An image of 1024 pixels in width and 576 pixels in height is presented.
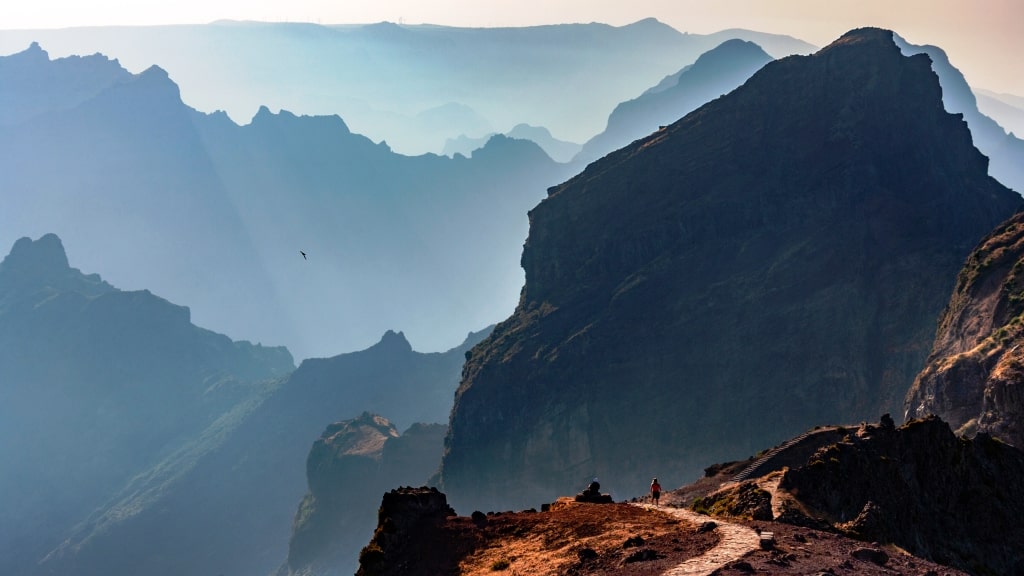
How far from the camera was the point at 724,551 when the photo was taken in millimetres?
33688

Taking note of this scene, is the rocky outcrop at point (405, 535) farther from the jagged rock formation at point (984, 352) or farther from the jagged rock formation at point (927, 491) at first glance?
the jagged rock formation at point (984, 352)

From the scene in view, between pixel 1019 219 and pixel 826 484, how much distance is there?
101 metres

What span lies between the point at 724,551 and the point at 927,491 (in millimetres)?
26815

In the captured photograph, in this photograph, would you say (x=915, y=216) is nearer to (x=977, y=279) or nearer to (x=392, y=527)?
(x=977, y=279)

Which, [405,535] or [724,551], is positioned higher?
[405,535]

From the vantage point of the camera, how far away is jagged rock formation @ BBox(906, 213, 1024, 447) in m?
85.4

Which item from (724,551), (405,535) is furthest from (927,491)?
(405,535)

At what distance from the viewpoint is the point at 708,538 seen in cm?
3606

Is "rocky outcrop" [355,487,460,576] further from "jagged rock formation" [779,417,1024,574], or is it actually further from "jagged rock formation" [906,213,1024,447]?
"jagged rock formation" [906,213,1024,447]

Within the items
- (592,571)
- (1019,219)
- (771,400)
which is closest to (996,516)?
(592,571)

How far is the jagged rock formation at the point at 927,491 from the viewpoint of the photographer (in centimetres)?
4756

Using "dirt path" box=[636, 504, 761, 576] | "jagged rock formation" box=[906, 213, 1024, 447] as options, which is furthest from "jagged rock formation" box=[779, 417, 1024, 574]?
"jagged rock formation" box=[906, 213, 1024, 447]

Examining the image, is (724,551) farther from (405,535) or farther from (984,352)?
(984,352)

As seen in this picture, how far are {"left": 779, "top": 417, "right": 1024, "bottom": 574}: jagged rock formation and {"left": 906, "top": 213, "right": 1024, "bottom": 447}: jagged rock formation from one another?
77.5 ft
